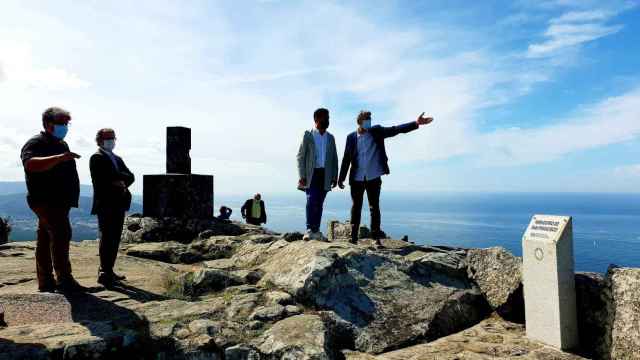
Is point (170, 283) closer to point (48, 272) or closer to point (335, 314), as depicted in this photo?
point (48, 272)

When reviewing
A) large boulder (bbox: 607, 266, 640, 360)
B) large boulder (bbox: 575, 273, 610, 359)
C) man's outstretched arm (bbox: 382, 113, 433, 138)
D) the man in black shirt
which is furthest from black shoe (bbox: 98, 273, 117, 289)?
large boulder (bbox: 607, 266, 640, 360)

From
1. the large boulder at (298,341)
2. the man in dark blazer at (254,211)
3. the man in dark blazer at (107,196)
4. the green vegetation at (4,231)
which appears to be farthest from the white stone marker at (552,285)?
the green vegetation at (4,231)

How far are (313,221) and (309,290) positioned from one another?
8.11 feet

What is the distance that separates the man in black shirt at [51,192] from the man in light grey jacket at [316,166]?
3855 millimetres

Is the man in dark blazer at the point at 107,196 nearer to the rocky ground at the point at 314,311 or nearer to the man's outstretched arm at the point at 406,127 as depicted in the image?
the rocky ground at the point at 314,311

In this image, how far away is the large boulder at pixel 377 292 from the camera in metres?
5.80

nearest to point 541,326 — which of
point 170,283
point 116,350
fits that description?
point 116,350

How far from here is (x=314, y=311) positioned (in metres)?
5.81

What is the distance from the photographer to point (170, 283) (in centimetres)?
701

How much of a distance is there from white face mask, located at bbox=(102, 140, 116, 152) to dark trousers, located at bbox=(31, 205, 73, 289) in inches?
46.8

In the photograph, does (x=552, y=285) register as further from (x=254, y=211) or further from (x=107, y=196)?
(x=254, y=211)

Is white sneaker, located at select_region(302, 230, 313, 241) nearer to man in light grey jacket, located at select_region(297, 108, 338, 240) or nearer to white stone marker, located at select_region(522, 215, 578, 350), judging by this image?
man in light grey jacket, located at select_region(297, 108, 338, 240)

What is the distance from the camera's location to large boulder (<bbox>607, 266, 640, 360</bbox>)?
4.82 meters

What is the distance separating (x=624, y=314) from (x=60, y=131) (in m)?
7.55
